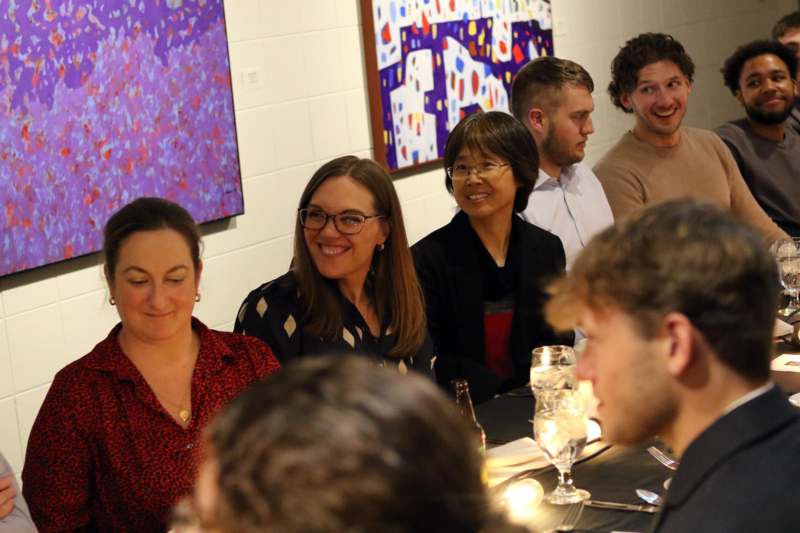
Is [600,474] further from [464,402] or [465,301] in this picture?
[465,301]

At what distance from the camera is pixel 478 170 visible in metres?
3.50

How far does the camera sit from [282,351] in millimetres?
2863

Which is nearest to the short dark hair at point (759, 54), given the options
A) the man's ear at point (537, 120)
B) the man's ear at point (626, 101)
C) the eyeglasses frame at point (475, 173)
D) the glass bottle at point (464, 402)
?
the man's ear at point (626, 101)

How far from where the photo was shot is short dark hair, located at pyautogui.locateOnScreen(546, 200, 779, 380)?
140 centimetres

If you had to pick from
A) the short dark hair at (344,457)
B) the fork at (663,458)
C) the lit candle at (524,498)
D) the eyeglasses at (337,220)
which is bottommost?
the fork at (663,458)

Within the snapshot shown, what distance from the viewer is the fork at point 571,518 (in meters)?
2.00

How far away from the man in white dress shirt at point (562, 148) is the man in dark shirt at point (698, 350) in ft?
8.31

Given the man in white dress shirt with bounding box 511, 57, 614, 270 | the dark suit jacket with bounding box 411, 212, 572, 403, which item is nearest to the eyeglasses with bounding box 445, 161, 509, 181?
the dark suit jacket with bounding box 411, 212, 572, 403

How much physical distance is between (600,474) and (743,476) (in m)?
0.91

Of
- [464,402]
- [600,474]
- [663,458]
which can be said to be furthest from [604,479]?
[464,402]

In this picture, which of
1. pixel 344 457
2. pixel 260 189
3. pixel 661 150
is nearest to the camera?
pixel 344 457

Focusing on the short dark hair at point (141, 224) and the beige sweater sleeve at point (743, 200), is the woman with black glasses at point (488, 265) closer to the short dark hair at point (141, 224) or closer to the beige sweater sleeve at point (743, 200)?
the short dark hair at point (141, 224)

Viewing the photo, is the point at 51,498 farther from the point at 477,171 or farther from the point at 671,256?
the point at 477,171

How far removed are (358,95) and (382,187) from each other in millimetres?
1934
